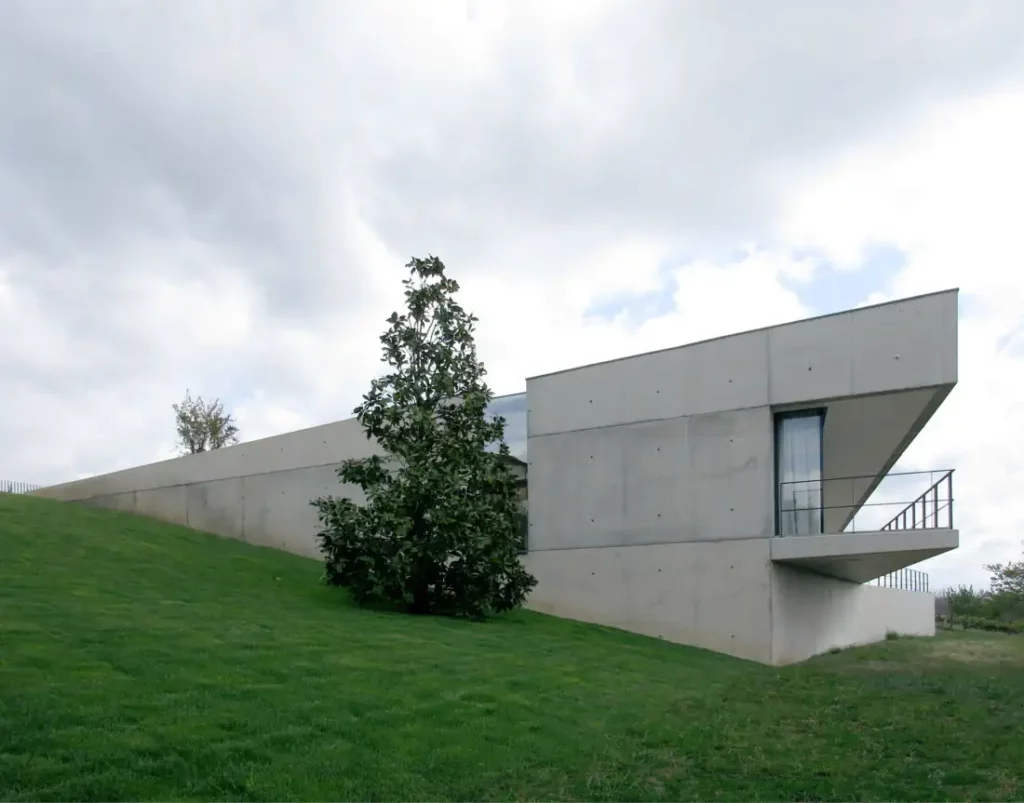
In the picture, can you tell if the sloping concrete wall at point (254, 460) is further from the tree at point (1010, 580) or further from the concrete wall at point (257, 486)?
the tree at point (1010, 580)

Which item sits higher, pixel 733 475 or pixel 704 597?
pixel 733 475

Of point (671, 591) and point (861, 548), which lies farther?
point (671, 591)

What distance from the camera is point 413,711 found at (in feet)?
33.5

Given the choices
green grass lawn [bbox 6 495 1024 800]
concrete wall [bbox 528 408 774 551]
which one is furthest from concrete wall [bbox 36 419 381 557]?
green grass lawn [bbox 6 495 1024 800]

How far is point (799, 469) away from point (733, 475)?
51.2 inches

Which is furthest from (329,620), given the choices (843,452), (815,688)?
(843,452)

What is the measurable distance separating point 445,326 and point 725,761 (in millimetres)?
10822

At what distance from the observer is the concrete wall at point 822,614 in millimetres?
19000

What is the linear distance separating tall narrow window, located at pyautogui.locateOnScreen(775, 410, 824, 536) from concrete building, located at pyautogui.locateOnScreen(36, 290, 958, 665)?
29mm

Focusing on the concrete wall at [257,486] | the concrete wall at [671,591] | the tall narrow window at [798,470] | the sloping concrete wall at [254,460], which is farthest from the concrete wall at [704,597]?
the concrete wall at [257,486]

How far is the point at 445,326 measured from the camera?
1888 cm

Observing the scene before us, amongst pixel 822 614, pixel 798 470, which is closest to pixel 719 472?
pixel 798 470

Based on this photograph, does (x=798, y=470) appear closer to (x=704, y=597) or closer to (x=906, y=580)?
(x=704, y=597)

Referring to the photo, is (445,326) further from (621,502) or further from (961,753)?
(961,753)
